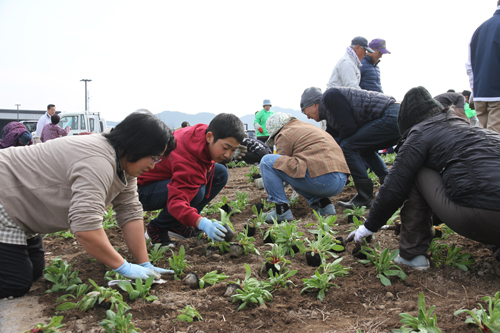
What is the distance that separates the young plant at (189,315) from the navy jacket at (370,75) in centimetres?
456

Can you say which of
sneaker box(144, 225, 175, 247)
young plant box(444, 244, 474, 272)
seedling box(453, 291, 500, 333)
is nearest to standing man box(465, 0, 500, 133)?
young plant box(444, 244, 474, 272)

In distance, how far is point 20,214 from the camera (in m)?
2.27

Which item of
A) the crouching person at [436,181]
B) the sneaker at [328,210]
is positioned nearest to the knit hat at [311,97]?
the sneaker at [328,210]

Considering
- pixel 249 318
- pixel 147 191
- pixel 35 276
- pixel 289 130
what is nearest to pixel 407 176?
pixel 249 318

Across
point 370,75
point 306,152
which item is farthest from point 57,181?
point 370,75

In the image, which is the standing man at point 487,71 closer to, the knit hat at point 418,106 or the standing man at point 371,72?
the standing man at point 371,72

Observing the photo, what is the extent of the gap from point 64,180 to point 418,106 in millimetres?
2226

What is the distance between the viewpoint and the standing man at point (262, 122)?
10367 mm

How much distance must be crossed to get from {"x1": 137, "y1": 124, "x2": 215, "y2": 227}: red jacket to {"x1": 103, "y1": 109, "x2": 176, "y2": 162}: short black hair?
0.73 metres

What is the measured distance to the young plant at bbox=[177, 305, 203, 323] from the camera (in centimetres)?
187

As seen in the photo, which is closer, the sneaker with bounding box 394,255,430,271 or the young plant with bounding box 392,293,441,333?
the young plant with bounding box 392,293,441,333

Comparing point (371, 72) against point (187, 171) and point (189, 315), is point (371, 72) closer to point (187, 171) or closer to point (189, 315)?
point (187, 171)

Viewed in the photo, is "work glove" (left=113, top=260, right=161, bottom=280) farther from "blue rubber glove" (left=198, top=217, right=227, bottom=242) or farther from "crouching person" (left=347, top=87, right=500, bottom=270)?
"crouching person" (left=347, top=87, right=500, bottom=270)

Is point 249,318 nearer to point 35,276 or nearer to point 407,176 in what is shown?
point 407,176
